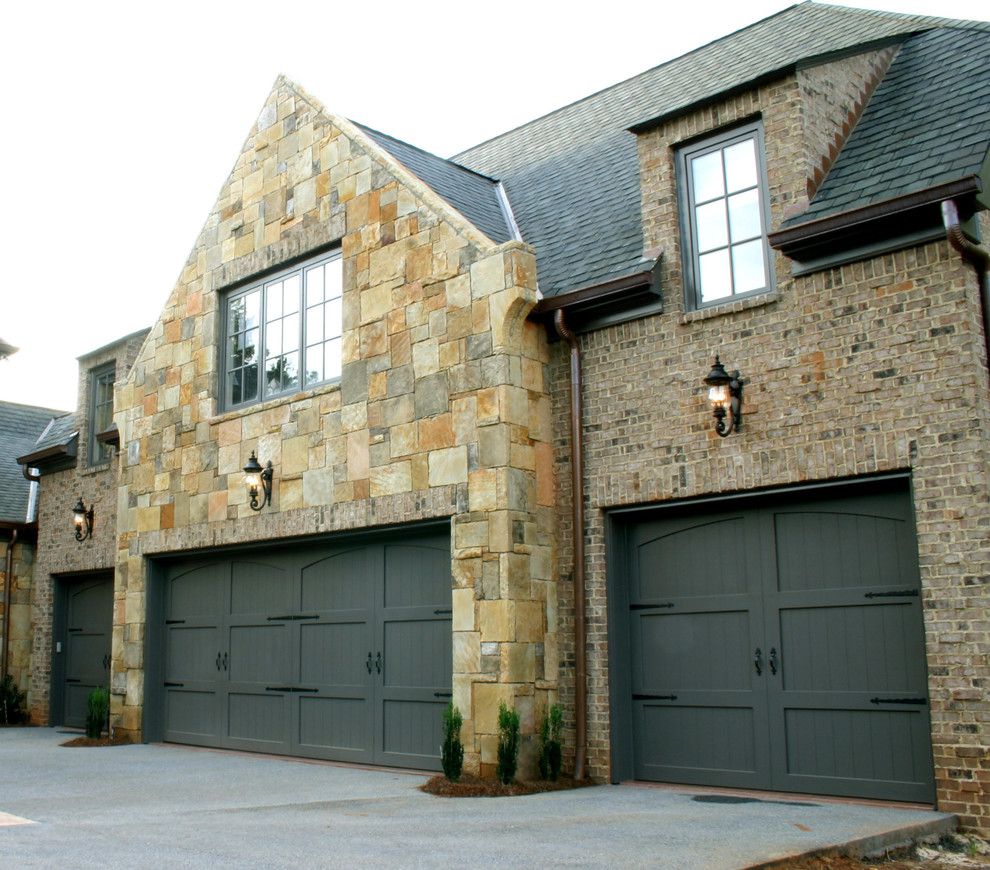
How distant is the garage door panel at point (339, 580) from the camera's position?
34.4 feet

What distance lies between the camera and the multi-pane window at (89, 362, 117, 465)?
15922 mm

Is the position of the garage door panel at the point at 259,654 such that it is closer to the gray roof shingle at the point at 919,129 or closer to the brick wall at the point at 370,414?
the brick wall at the point at 370,414

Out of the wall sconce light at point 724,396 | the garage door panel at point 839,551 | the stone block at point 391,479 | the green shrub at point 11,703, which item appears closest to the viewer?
the garage door panel at point 839,551

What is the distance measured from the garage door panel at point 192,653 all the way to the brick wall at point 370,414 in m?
0.41

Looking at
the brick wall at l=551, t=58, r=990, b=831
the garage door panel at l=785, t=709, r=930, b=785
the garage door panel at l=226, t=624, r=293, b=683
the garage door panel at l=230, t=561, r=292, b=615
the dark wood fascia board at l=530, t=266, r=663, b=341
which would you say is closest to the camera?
the brick wall at l=551, t=58, r=990, b=831

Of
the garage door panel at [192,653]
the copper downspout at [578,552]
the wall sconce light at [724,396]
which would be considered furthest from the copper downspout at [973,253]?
the garage door panel at [192,653]

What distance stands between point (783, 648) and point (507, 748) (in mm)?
2324

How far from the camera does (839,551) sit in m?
7.80

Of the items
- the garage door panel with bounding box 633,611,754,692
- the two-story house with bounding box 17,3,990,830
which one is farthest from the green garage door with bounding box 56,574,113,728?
the garage door panel with bounding box 633,611,754,692

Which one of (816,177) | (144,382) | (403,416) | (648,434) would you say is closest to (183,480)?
(144,382)

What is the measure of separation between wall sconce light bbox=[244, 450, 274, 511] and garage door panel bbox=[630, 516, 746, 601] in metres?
4.29

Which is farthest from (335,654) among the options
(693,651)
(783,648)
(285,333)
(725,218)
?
(725,218)

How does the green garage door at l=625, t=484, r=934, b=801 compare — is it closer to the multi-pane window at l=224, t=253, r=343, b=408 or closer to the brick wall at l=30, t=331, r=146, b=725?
the multi-pane window at l=224, t=253, r=343, b=408

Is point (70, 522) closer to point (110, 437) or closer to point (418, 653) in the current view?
point (110, 437)
